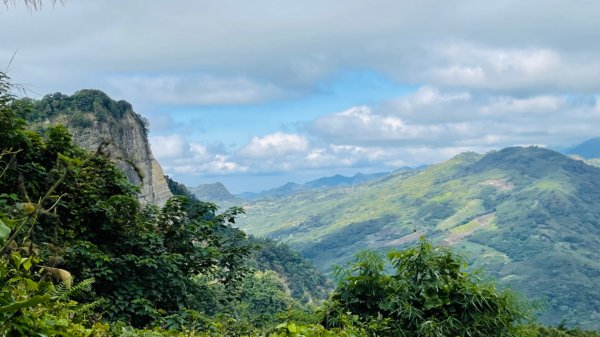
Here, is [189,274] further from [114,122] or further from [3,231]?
[114,122]

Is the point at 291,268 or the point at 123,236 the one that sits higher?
the point at 123,236

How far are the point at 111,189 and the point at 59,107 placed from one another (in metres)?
103

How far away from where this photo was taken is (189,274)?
13.2 meters

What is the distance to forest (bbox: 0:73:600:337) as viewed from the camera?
27.0 ft

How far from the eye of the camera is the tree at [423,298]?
28.1 ft

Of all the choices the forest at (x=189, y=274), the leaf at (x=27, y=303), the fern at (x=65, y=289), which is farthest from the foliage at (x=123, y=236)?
the leaf at (x=27, y=303)

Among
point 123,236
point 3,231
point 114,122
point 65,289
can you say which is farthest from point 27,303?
point 114,122

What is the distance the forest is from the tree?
16 mm

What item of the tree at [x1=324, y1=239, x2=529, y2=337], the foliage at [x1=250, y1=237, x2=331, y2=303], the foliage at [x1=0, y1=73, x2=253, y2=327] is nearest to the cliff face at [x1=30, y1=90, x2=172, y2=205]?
the foliage at [x1=250, y1=237, x2=331, y2=303]

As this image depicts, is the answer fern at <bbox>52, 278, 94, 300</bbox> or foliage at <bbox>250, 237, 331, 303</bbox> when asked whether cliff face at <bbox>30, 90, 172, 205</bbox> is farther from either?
fern at <bbox>52, 278, 94, 300</bbox>

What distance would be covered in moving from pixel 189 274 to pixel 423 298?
20.6 feet

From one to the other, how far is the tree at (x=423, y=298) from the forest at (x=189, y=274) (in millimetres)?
16

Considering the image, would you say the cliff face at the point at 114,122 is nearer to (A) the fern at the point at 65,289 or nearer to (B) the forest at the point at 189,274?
(B) the forest at the point at 189,274

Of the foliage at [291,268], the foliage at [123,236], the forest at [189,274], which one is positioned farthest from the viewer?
the foliage at [291,268]
